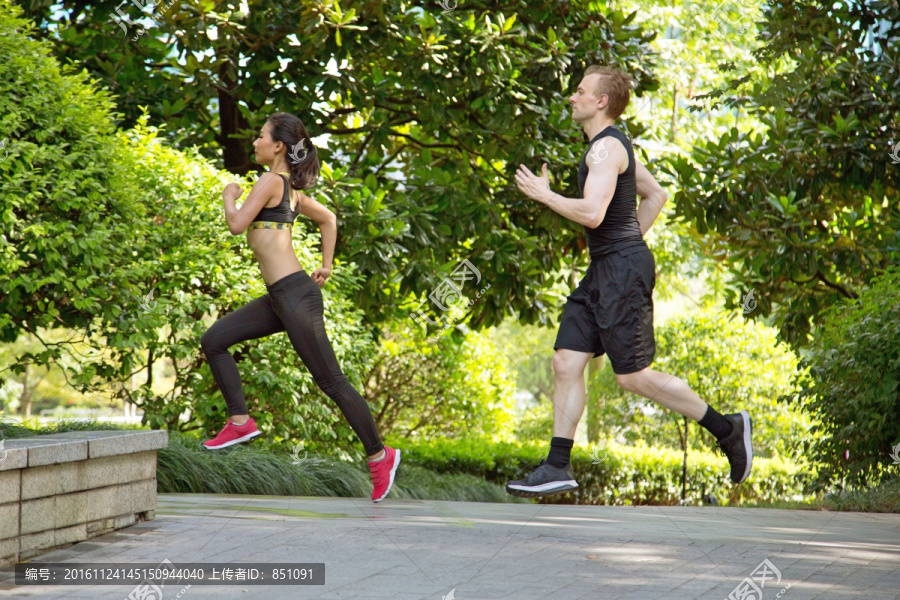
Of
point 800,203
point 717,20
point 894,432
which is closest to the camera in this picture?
point 894,432

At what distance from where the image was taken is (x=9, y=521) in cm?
377

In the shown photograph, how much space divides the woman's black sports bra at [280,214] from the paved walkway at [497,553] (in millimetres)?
1576

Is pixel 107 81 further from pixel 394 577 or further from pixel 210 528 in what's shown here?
pixel 394 577

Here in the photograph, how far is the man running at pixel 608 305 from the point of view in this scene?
440 cm

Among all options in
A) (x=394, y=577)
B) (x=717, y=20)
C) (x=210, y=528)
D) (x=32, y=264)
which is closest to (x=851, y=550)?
(x=394, y=577)

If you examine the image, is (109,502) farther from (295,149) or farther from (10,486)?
(295,149)

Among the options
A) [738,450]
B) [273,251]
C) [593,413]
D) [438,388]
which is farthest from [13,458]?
[593,413]

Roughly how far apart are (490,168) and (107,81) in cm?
456

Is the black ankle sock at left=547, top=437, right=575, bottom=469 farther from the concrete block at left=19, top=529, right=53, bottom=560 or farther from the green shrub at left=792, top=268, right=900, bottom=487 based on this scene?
the green shrub at left=792, top=268, right=900, bottom=487

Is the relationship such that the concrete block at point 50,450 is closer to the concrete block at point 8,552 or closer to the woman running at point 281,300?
the concrete block at point 8,552

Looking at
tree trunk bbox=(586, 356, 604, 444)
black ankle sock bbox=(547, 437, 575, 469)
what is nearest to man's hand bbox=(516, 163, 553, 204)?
black ankle sock bbox=(547, 437, 575, 469)

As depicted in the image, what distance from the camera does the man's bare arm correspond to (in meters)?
4.80

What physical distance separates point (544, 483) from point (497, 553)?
58cm

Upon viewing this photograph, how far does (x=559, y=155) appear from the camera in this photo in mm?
10031
